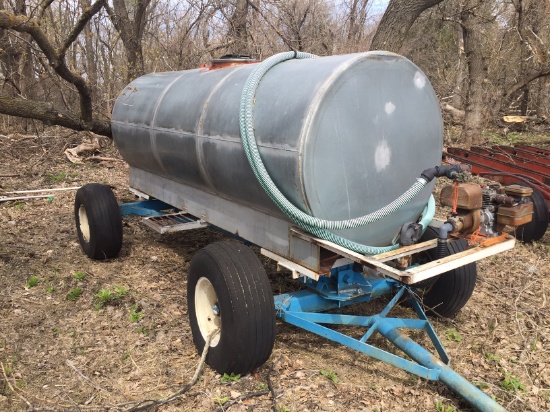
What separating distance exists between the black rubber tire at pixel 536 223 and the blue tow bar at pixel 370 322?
9.62ft

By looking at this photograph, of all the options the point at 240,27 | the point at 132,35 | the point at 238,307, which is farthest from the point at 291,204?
the point at 240,27

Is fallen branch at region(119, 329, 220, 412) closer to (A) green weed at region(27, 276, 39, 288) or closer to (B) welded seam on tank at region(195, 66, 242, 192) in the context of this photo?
(B) welded seam on tank at region(195, 66, 242, 192)

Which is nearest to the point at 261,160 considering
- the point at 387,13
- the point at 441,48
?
the point at 387,13

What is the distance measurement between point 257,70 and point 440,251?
1.73 metres

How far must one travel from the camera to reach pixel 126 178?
9.14 m

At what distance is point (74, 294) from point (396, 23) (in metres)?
5.76

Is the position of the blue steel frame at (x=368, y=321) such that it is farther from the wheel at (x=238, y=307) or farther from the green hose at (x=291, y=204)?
the green hose at (x=291, y=204)

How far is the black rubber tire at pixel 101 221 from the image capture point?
5250 mm

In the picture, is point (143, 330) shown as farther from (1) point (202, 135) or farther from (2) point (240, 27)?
(2) point (240, 27)

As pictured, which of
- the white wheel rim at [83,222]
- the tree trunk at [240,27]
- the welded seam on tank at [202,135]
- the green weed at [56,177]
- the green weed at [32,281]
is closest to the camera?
the welded seam on tank at [202,135]

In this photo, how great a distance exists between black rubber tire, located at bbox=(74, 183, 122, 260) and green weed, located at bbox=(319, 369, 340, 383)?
2.89 meters

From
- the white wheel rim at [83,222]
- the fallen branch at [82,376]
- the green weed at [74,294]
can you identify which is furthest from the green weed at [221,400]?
the white wheel rim at [83,222]

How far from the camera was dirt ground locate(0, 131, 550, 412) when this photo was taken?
321cm

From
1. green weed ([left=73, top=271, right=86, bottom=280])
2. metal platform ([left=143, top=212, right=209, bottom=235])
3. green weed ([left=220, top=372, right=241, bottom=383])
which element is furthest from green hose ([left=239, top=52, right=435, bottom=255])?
green weed ([left=73, top=271, right=86, bottom=280])
